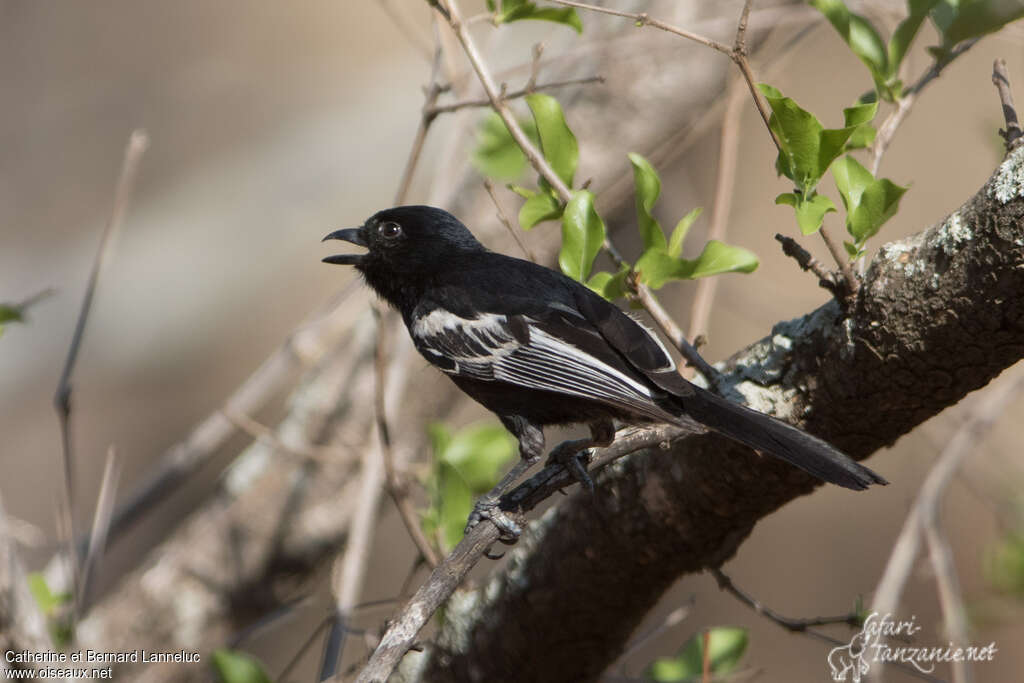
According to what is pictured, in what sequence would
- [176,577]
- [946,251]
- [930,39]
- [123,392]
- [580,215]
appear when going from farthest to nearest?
[123,392] → [930,39] → [176,577] → [580,215] → [946,251]

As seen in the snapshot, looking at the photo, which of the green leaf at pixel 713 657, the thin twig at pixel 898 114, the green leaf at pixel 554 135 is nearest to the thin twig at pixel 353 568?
the green leaf at pixel 713 657

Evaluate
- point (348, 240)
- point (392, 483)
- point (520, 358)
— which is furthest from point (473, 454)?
point (348, 240)

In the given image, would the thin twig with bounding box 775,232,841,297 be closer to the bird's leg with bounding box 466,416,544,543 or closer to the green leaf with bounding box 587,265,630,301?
the green leaf with bounding box 587,265,630,301

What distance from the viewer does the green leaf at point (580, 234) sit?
2.31 m

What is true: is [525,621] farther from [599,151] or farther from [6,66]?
[6,66]

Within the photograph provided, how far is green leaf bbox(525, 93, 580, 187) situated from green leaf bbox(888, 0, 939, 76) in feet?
2.59

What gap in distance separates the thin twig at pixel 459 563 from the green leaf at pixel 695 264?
0.36 m

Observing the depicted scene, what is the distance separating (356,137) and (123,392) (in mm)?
2597

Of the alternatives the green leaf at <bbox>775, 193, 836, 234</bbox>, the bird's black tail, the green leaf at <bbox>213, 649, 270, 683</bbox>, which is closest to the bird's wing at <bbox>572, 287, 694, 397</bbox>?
the bird's black tail

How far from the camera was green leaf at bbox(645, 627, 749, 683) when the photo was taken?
2775 millimetres

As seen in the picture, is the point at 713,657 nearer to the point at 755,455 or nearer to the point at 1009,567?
the point at 755,455

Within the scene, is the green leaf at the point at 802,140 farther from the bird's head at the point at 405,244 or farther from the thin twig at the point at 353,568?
the thin twig at the point at 353,568

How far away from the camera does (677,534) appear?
239cm

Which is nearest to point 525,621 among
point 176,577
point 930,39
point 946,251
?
point 946,251
